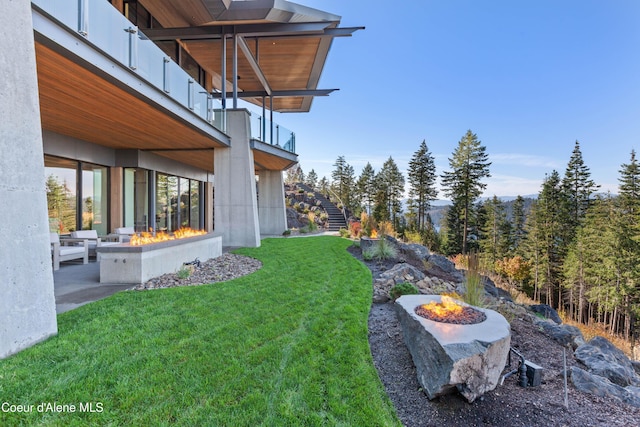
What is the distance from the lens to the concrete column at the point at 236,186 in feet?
37.0

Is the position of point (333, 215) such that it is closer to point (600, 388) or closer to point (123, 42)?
point (123, 42)

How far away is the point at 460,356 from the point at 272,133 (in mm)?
12350

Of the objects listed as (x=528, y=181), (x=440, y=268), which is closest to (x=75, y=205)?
(x=440, y=268)

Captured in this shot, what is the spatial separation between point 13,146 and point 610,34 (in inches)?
953

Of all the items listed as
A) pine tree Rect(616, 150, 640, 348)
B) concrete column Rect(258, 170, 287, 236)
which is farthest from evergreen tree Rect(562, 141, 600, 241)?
concrete column Rect(258, 170, 287, 236)

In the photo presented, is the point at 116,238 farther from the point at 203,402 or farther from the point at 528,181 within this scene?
the point at 528,181

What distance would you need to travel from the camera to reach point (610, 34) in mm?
15930

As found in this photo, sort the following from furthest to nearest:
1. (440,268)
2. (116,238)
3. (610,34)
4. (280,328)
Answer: (610,34) → (440,268) → (116,238) → (280,328)

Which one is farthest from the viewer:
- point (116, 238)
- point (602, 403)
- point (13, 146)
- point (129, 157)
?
point (129, 157)

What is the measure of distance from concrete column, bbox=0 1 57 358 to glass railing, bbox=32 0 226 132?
0.97 metres

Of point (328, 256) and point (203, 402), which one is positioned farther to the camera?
point (328, 256)

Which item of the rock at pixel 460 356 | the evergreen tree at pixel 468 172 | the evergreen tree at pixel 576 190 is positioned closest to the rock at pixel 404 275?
the rock at pixel 460 356

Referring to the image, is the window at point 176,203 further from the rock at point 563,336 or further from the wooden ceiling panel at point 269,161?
the rock at point 563,336

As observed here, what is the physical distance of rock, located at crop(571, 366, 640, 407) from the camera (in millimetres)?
2803
